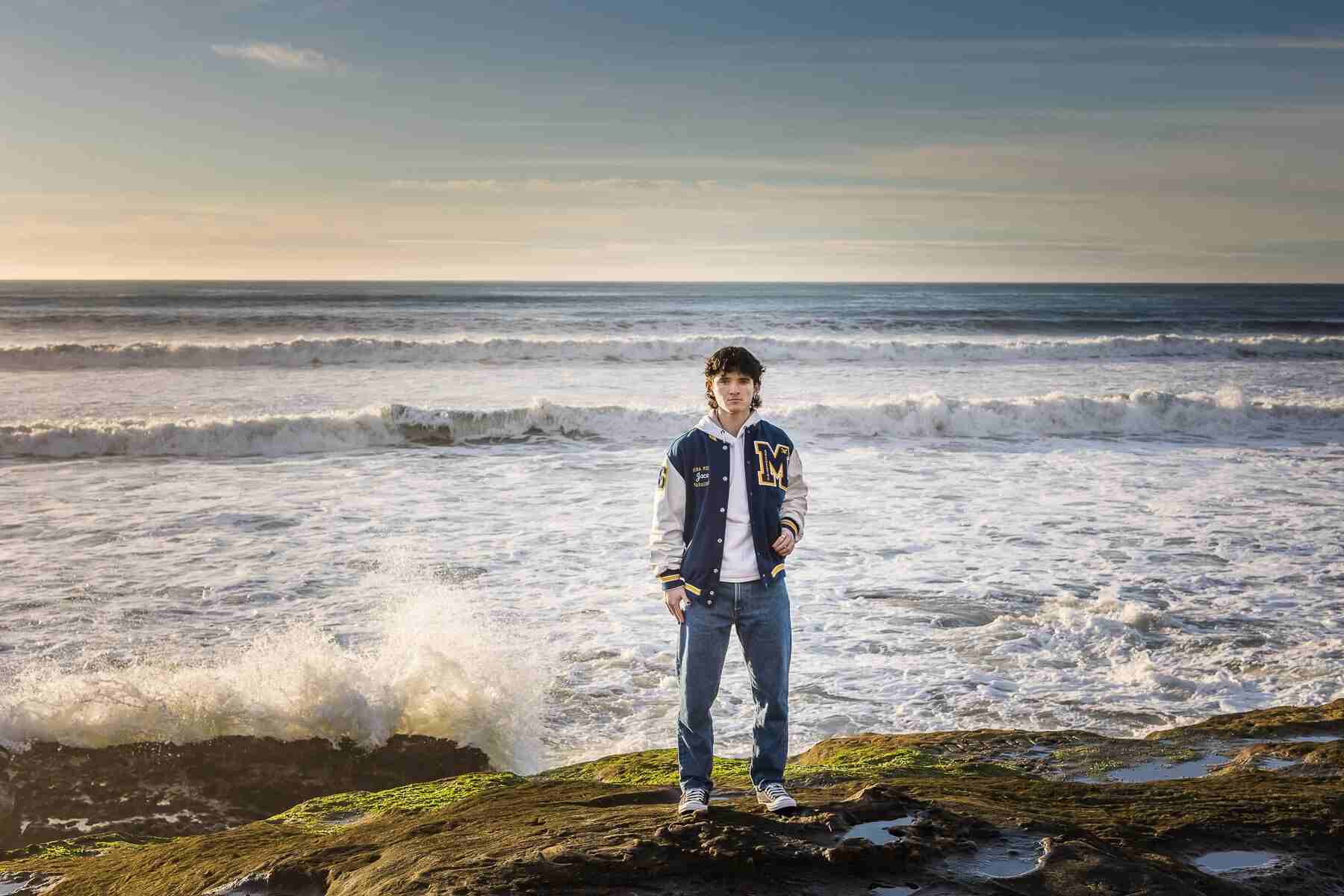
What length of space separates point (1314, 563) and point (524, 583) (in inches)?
296

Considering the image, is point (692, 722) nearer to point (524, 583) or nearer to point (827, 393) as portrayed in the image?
point (524, 583)

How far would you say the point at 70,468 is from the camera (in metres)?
14.3

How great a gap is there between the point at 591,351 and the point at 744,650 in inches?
1143

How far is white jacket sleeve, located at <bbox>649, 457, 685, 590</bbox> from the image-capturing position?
351 cm

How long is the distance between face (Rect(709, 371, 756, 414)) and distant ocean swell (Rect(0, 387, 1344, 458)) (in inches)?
561

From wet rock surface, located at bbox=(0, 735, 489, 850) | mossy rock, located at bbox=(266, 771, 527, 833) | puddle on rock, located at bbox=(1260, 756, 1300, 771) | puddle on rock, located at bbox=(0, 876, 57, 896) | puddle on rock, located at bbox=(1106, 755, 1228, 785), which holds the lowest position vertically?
wet rock surface, located at bbox=(0, 735, 489, 850)

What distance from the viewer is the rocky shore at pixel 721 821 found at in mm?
2760

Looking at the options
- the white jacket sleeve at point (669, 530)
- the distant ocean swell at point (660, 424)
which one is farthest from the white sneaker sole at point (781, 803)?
Answer: the distant ocean swell at point (660, 424)

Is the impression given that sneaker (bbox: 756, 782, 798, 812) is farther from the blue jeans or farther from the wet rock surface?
the wet rock surface

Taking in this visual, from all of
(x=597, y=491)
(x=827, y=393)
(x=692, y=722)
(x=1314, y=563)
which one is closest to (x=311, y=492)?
(x=597, y=491)

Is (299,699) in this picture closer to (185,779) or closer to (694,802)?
(185,779)

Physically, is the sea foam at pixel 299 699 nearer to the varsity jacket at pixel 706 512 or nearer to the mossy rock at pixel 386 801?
the mossy rock at pixel 386 801

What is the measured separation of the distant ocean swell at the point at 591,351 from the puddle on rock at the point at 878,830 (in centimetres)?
2799

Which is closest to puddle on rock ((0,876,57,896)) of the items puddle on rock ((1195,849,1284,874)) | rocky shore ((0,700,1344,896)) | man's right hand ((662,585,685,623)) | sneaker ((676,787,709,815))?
rocky shore ((0,700,1344,896))
